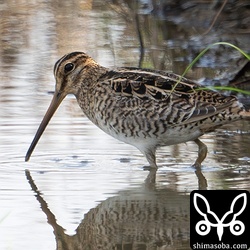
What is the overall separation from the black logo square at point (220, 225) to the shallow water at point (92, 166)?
93 millimetres

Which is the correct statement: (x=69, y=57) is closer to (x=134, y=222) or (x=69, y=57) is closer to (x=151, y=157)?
(x=151, y=157)

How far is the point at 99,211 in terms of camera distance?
6.26m

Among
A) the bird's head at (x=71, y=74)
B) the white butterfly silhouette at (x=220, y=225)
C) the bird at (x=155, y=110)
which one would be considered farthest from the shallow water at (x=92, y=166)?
the bird's head at (x=71, y=74)

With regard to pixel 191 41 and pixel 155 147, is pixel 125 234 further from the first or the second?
Answer: pixel 191 41

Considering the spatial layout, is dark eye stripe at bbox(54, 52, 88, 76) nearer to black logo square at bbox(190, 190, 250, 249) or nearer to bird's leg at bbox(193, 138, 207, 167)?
bird's leg at bbox(193, 138, 207, 167)

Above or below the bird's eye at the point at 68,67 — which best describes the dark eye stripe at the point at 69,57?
above

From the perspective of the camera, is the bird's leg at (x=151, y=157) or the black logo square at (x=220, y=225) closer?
the black logo square at (x=220, y=225)

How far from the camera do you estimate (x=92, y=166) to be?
24.5 ft

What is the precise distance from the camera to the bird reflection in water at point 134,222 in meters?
5.62

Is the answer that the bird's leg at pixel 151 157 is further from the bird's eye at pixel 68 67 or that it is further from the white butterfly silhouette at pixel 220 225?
the white butterfly silhouette at pixel 220 225

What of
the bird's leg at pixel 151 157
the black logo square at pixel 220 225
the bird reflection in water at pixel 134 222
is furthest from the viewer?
the bird's leg at pixel 151 157

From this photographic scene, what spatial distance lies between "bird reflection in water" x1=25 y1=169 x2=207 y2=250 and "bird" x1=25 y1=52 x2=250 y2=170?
0.53 metres

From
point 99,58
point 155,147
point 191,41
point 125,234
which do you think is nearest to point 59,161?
point 155,147

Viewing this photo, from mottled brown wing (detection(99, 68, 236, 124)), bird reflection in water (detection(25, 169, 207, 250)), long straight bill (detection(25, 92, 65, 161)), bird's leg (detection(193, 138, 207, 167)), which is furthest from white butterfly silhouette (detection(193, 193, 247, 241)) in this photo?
long straight bill (detection(25, 92, 65, 161))
